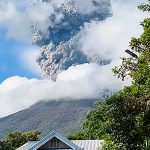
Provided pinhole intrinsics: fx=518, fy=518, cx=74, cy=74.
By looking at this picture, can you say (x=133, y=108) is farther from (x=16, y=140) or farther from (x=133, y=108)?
(x=16, y=140)

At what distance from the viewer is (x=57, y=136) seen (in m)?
39.7

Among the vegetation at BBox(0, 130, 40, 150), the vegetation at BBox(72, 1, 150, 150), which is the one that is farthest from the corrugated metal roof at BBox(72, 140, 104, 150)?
the vegetation at BBox(0, 130, 40, 150)

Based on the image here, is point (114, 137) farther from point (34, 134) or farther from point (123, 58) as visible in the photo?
point (34, 134)

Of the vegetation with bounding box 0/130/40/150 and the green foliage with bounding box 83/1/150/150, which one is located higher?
the vegetation with bounding box 0/130/40/150

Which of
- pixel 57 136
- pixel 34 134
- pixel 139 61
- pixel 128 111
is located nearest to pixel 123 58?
pixel 139 61

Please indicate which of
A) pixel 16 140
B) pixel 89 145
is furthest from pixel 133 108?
pixel 16 140

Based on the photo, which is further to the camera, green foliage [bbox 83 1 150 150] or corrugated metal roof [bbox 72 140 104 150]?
corrugated metal roof [bbox 72 140 104 150]

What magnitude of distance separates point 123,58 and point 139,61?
2.29 ft

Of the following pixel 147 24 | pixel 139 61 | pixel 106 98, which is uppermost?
pixel 147 24

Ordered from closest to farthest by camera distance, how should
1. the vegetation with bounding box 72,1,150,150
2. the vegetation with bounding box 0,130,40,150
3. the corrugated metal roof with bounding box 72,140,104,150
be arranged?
the vegetation with bounding box 72,1,150,150, the corrugated metal roof with bounding box 72,140,104,150, the vegetation with bounding box 0,130,40,150

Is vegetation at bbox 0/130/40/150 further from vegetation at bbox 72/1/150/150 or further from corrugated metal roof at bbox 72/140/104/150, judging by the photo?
vegetation at bbox 72/1/150/150

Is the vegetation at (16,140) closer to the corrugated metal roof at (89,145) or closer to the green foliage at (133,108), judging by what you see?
→ the corrugated metal roof at (89,145)

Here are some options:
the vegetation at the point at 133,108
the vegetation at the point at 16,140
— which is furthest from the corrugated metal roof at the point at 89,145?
the vegetation at the point at 16,140

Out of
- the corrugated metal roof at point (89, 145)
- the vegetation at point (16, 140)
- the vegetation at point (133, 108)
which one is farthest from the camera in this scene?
the vegetation at point (16, 140)
